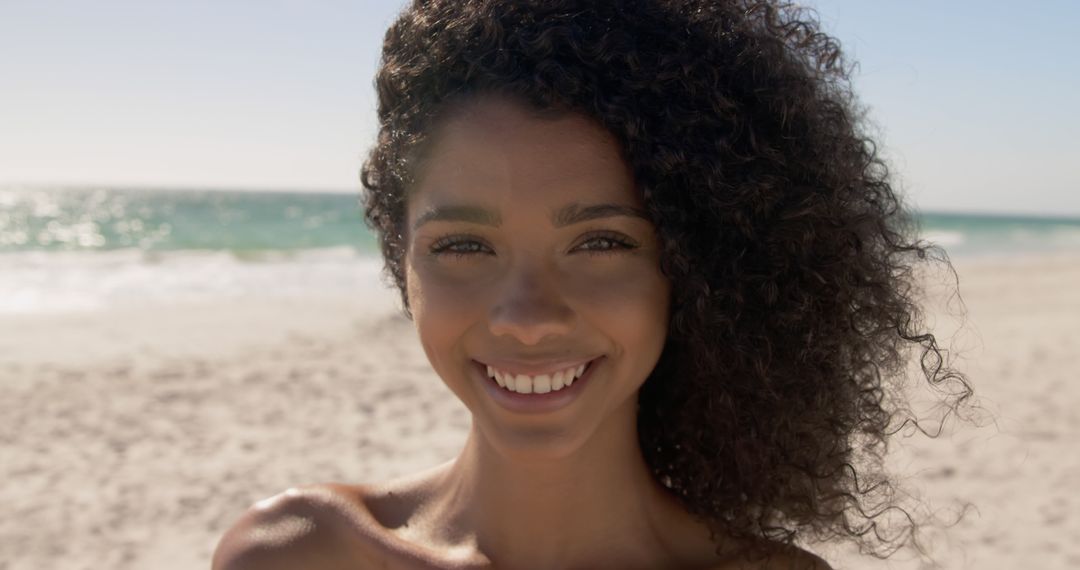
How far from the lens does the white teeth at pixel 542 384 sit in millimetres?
1786

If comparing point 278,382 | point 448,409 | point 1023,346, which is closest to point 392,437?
point 448,409

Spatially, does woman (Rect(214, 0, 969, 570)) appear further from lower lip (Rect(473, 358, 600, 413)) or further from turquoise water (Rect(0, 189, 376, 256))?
turquoise water (Rect(0, 189, 376, 256))

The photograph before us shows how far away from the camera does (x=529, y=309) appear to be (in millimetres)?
1713

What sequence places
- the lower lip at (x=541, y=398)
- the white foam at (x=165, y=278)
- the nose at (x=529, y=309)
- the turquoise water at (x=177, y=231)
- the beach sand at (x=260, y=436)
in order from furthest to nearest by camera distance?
the turquoise water at (x=177, y=231) → the white foam at (x=165, y=278) → the beach sand at (x=260, y=436) → the lower lip at (x=541, y=398) → the nose at (x=529, y=309)

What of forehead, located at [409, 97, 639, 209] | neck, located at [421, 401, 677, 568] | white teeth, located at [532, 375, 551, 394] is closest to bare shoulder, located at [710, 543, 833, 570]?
neck, located at [421, 401, 677, 568]

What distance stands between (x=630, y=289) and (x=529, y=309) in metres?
0.22

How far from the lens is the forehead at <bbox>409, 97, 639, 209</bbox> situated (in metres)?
1.70

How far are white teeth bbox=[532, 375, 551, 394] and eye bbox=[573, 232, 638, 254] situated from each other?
0.85ft

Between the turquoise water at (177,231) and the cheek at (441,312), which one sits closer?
the cheek at (441,312)

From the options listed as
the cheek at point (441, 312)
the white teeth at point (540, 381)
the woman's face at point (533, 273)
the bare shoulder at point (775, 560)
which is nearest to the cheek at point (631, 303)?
the woman's face at point (533, 273)

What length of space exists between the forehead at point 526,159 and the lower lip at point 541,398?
0.35 m

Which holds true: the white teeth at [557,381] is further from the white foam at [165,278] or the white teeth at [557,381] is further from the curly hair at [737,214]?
the white foam at [165,278]

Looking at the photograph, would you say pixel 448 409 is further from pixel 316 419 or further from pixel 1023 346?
pixel 1023 346

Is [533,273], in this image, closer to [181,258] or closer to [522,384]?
[522,384]
